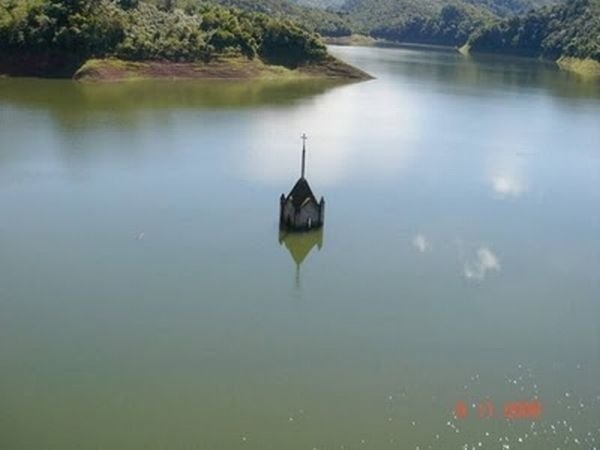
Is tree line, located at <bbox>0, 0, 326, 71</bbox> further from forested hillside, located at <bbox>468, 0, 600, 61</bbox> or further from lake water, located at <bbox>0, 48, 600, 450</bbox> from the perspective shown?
forested hillside, located at <bbox>468, 0, 600, 61</bbox>

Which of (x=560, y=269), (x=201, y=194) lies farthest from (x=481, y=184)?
(x=201, y=194)

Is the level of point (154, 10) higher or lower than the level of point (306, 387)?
higher

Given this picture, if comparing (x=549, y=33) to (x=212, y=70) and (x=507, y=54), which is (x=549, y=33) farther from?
(x=212, y=70)

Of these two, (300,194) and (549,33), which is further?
(549,33)

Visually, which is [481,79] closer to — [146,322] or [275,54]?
[275,54]

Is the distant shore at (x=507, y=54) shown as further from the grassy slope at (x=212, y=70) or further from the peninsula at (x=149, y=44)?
the peninsula at (x=149, y=44)

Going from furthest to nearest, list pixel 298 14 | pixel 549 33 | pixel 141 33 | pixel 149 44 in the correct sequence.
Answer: pixel 298 14 < pixel 549 33 < pixel 141 33 < pixel 149 44

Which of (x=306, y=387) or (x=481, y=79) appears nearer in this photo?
(x=306, y=387)

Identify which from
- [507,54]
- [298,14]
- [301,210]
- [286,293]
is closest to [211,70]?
[301,210]
